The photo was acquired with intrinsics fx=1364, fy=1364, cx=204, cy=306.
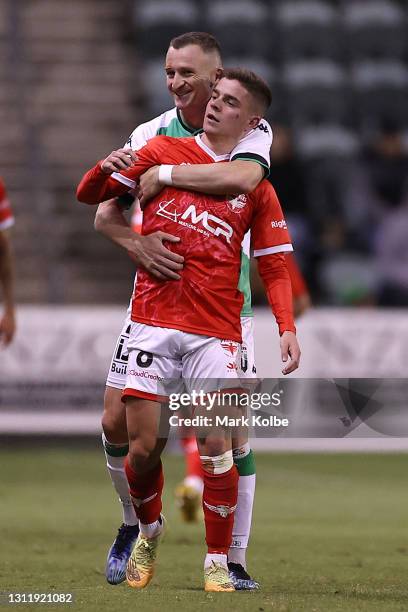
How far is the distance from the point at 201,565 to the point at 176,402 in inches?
64.0

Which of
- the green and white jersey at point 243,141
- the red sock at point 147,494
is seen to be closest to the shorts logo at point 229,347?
the green and white jersey at point 243,141

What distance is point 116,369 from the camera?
5969 millimetres

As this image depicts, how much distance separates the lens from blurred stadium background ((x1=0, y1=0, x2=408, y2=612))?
8.56 metres

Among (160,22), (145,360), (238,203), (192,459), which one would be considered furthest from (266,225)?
(160,22)

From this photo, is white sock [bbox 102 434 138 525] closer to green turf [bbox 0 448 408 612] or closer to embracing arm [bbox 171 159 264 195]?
green turf [bbox 0 448 408 612]

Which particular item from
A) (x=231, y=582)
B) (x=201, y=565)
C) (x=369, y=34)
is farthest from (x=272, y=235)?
(x=369, y=34)

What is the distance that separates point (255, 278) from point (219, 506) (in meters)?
6.15

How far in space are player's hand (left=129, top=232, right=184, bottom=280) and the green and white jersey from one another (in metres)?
0.33

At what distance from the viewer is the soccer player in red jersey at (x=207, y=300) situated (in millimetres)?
5438

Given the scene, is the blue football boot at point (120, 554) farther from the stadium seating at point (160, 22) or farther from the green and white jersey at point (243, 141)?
the stadium seating at point (160, 22)

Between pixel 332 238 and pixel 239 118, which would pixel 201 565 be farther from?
pixel 332 238

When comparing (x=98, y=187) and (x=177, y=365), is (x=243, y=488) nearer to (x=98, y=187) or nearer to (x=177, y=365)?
(x=177, y=365)

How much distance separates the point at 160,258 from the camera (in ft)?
17.8

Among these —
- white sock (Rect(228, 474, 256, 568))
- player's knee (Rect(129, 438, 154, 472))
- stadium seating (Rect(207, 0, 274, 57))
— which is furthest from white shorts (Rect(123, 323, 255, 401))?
stadium seating (Rect(207, 0, 274, 57))
